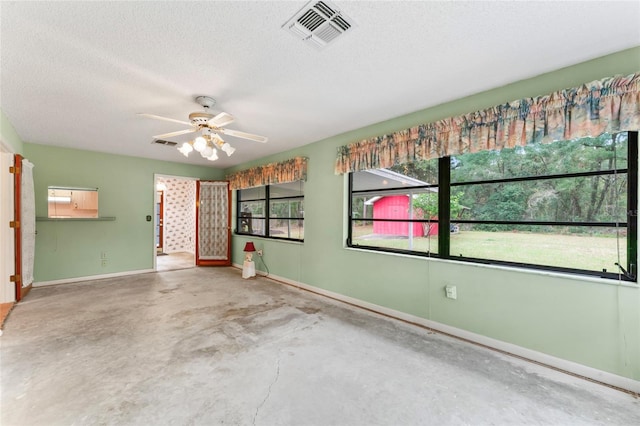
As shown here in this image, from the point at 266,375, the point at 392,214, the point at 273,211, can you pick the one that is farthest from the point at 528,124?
the point at 273,211

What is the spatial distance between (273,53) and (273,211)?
382 cm

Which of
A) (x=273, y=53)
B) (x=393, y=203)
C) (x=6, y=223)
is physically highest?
(x=273, y=53)

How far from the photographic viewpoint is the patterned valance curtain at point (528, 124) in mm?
1947

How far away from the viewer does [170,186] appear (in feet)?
28.5

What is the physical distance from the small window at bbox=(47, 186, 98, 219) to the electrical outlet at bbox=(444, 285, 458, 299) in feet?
20.6

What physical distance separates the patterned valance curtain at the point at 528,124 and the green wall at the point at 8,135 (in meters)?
4.60

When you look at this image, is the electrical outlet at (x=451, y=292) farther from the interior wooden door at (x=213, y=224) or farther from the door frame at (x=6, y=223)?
the door frame at (x=6, y=223)

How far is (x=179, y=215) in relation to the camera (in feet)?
28.9

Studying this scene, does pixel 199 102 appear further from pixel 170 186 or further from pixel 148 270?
pixel 170 186

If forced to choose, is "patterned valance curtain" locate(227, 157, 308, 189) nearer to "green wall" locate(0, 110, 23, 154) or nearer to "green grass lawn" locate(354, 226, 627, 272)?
"green grass lawn" locate(354, 226, 627, 272)

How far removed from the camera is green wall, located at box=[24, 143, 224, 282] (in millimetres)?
4668

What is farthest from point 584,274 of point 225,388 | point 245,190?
point 245,190

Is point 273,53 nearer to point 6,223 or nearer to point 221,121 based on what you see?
point 221,121

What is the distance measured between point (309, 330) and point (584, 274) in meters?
2.55
